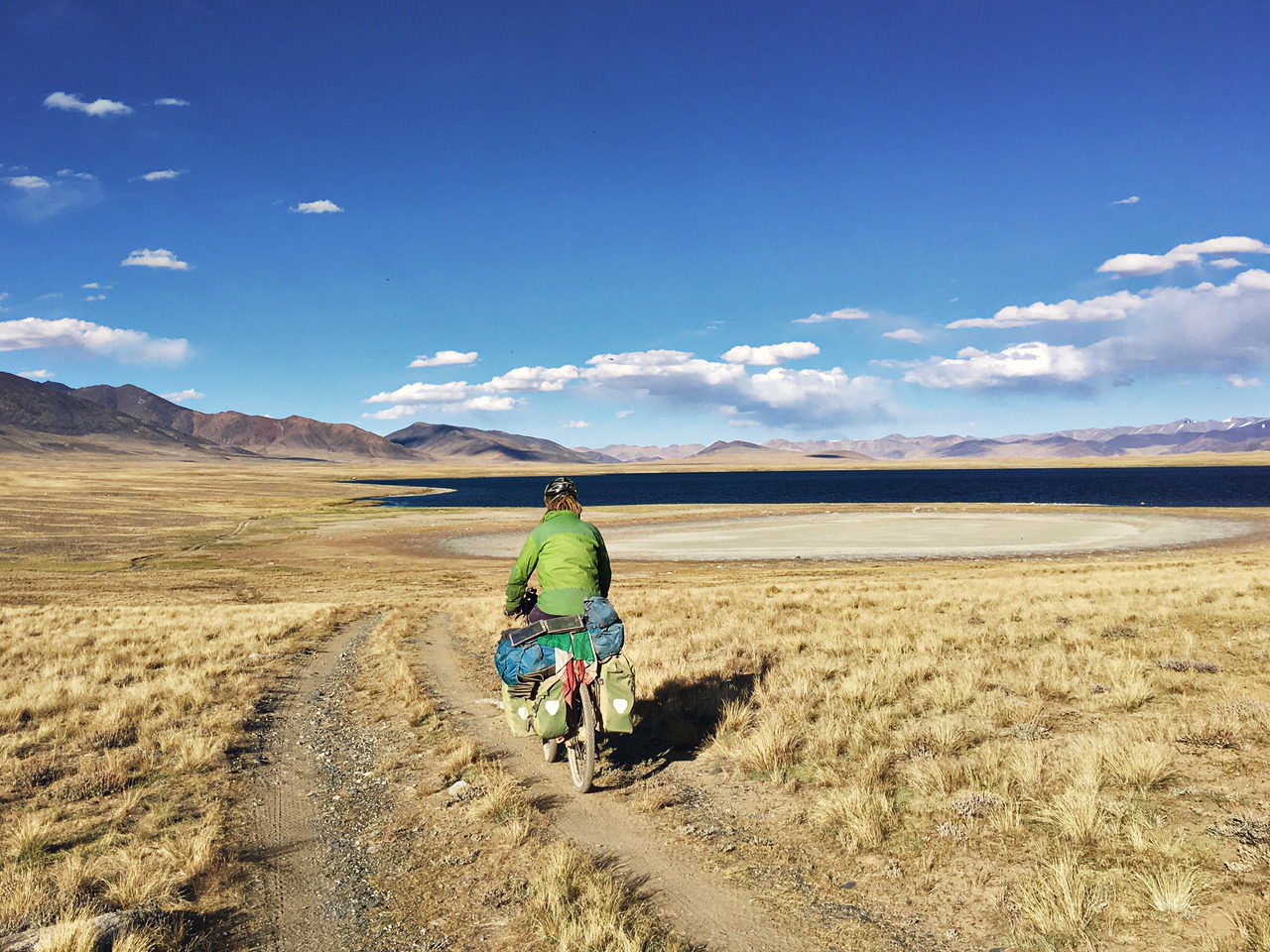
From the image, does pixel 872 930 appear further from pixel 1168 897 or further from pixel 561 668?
pixel 561 668

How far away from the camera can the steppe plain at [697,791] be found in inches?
198

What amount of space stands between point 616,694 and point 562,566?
148 centimetres

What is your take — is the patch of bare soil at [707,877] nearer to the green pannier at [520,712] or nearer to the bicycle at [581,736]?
the bicycle at [581,736]

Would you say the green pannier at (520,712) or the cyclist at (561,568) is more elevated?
the cyclist at (561,568)

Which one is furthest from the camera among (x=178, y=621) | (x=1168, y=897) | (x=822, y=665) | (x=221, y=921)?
(x=178, y=621)

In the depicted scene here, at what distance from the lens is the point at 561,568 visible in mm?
7684

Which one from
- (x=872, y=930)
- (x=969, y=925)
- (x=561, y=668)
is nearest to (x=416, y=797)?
(x=561, y=668)

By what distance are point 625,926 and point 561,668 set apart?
2.87m

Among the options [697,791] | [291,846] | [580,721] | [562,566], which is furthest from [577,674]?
[291,846]

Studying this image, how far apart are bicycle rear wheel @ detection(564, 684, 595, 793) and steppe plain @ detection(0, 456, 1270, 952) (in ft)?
1.18

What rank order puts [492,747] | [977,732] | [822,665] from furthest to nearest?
[822,665] → [492,747] → [977,732]

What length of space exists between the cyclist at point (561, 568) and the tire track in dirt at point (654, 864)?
1.97 metres

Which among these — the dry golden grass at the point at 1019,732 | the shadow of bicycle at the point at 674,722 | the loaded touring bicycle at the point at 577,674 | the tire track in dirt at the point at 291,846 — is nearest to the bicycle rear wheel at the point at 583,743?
the loaded touring bicycle at the point at 577,674

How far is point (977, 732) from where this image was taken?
8.30m
